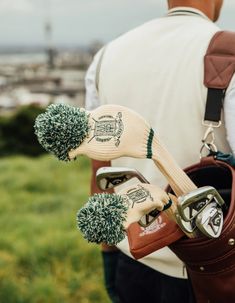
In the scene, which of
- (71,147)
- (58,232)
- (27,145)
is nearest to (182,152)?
(71,147)

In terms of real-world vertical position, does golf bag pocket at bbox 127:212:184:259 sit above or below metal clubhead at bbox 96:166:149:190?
below

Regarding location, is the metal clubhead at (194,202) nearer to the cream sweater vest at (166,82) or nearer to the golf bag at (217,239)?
the golf bag at (217,239)

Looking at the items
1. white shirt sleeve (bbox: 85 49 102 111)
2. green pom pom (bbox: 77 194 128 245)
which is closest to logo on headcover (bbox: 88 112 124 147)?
green pom pom (bbox: 77 194 128 245)

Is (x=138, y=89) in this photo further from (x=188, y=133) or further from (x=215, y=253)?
(x=215, y=253)

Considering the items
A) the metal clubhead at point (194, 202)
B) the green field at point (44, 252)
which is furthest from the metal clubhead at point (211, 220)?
the green field at point (44, 252)

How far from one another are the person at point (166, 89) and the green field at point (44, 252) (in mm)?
1387

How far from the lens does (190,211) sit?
107 centimetres

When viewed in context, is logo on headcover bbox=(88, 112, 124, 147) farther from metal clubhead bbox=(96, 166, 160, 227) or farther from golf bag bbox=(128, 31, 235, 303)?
golf bag bbox=(128, 31, 235, 303)

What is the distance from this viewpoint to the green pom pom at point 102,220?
0.97m

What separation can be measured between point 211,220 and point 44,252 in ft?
8.08

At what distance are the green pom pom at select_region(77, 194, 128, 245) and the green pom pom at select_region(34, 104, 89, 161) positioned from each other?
96 millimetres

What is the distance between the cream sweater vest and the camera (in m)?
1.32

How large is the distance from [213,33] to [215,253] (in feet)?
1.49

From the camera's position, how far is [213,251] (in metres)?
1.14
